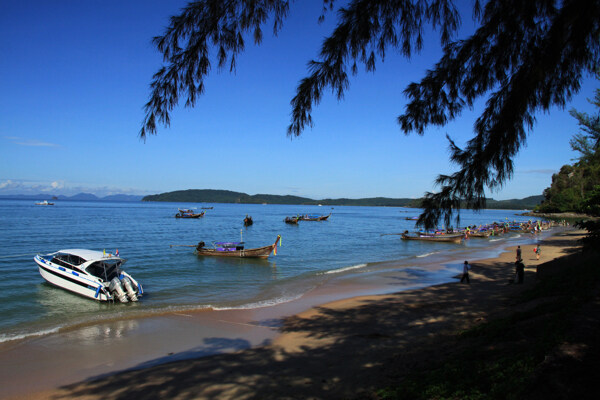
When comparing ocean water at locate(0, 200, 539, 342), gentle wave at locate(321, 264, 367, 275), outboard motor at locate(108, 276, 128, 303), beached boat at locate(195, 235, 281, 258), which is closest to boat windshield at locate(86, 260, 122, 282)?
outboard motor at locate(108, 276, 128, 303)

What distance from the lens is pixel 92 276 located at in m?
16.7

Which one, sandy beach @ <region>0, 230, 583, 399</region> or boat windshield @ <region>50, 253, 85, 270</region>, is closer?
sandy beach @ <region>0, 230, 583, 399</region>

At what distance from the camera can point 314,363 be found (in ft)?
28.1

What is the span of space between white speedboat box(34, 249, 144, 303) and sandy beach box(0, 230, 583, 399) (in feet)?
10.1

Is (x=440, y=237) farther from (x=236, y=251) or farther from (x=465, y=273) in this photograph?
(x=465, y=273)

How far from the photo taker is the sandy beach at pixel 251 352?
24.4 feet

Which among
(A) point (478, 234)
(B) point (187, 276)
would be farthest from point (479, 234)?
(B) point (187, 276)

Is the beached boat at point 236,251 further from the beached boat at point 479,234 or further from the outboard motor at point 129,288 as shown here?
the beached boat at point 479,234

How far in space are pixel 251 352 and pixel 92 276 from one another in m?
10.9

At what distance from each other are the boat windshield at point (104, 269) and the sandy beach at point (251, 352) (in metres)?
4.76

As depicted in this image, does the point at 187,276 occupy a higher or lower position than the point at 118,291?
lower

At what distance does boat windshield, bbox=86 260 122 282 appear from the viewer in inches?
675

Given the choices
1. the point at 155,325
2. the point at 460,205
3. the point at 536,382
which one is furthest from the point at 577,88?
the point at 155,325

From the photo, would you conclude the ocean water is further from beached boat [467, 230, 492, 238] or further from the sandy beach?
beached boat [467, 230, 492, 238]
